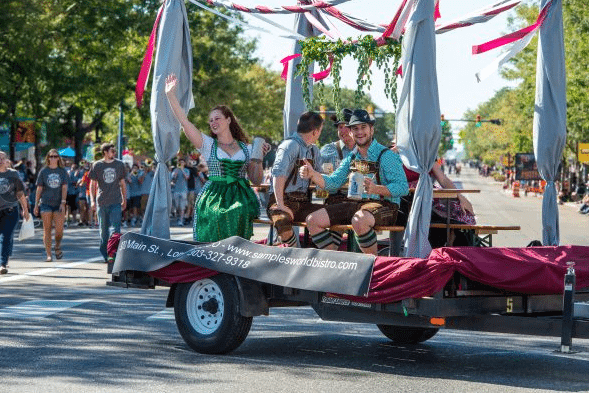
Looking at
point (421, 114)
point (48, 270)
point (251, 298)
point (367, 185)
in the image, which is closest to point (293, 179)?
point (367, 185)

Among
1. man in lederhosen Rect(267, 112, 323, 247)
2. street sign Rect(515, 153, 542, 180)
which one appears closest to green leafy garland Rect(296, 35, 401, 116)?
man in lederhosen Rect(267, 112, 323, 247)

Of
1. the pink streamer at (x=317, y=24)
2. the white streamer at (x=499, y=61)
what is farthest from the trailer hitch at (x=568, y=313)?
the pink streamer at (x=317, y=24)

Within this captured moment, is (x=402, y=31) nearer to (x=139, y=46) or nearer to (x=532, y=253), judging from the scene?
(x=532, y=253)

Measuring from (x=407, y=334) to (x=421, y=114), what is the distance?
88.9 inches

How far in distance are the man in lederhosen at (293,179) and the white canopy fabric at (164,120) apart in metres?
1.07

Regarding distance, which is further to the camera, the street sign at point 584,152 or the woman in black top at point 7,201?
the street sign at point 584,152

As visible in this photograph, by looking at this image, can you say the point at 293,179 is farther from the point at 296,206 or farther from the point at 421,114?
the point at 421,114

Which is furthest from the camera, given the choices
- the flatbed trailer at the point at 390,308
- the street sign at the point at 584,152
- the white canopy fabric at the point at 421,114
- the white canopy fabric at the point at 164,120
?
the street sign at the point at 584,152

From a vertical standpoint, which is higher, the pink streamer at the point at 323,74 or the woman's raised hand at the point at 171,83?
the pink streamer at the point at 323,74

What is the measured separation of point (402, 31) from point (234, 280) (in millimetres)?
2489

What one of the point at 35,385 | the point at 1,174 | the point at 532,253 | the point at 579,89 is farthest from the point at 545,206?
the point at 579,89

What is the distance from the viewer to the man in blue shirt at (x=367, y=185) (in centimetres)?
932

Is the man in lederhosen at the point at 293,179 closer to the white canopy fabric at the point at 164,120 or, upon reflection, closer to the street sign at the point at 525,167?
the white canopy fabric at the point at 164,120

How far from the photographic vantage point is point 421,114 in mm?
8992
